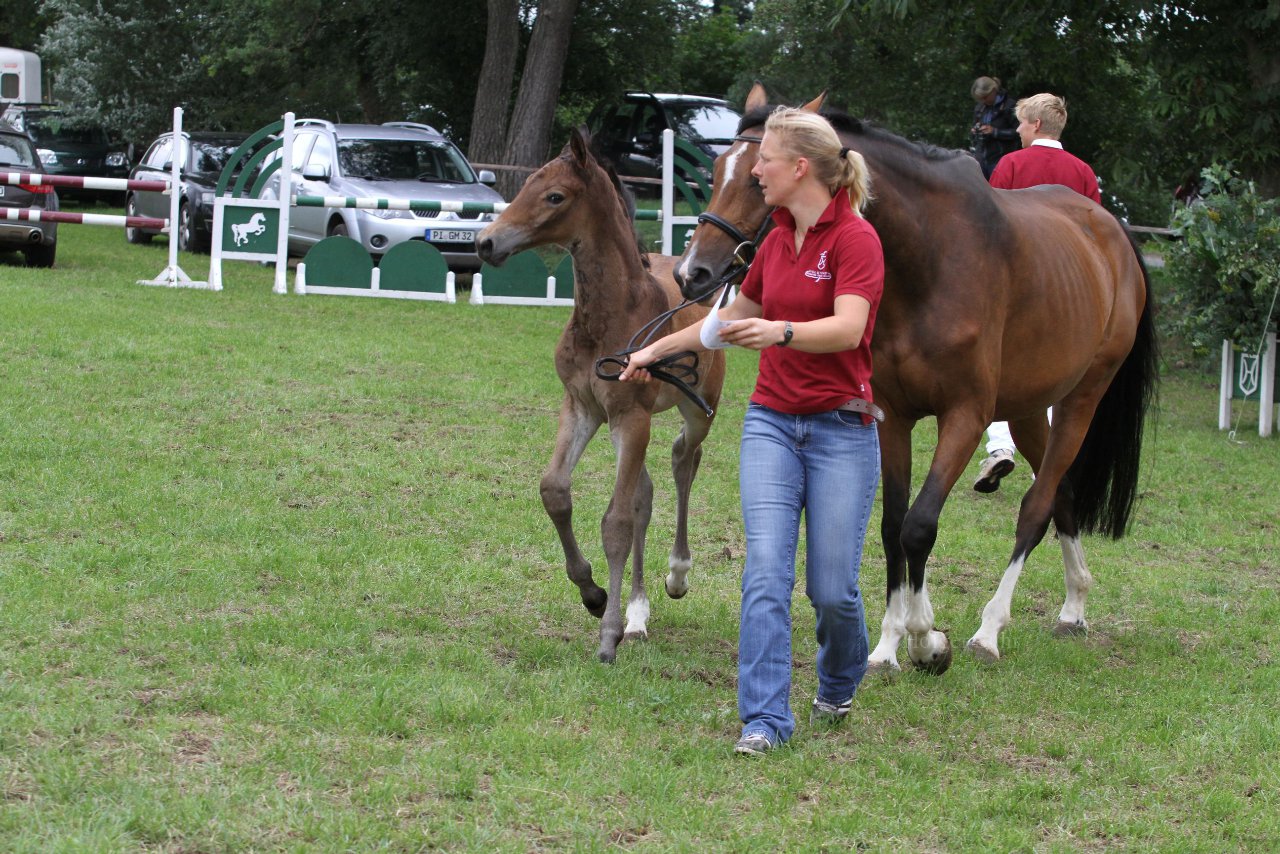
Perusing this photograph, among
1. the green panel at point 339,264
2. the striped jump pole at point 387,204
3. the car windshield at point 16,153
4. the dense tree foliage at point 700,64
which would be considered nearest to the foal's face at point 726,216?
the dense tree foliage at point 700,64

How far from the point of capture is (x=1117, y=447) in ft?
23.0

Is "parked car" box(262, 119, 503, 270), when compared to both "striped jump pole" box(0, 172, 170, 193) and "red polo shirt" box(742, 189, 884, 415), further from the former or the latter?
"red polo shirt" box(742, 189, 884, 415)

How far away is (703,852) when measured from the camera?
3.81 metres

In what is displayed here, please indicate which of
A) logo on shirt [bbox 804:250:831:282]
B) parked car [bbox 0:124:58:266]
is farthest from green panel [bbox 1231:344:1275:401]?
parked car [bbox 0:124:58:266]

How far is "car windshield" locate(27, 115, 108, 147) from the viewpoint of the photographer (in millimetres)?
31750

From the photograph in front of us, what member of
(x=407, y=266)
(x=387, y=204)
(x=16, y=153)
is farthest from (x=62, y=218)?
(x=407, y=266)

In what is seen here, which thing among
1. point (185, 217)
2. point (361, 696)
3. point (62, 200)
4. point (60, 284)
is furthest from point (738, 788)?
point (62, 200)

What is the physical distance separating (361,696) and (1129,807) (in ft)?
8.24

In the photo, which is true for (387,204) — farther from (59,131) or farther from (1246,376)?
(59,131)

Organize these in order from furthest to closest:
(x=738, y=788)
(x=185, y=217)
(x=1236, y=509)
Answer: (x=185, y=217), (x=1236, y=509), (x=738, y=788)

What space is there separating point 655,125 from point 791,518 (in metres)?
18.4

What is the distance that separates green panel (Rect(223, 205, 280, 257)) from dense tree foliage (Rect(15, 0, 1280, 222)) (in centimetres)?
559

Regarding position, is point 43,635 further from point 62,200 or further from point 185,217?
point 62,200

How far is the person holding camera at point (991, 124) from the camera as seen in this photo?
10.9 m
